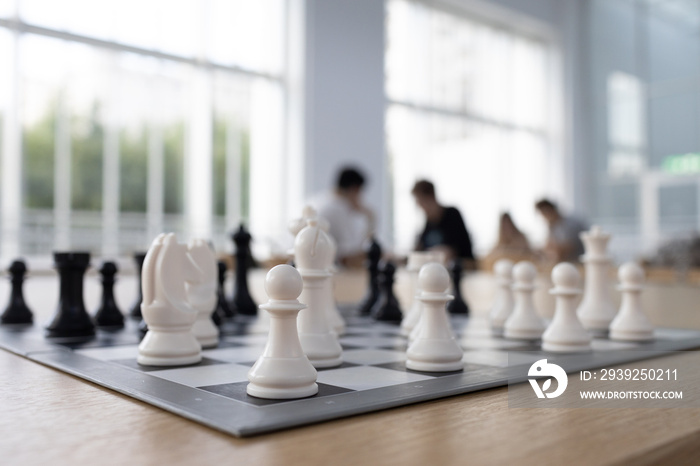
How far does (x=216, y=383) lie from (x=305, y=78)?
701 cm

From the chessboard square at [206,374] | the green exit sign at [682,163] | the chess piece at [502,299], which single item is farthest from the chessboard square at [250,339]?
the green exit sign at [682,163]

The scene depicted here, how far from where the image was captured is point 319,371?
90 centimetres

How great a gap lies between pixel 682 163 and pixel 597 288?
32.9 ft

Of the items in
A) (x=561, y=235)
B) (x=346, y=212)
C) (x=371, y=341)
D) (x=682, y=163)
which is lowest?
(x=371, y=341)

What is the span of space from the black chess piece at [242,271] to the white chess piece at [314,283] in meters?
0.67

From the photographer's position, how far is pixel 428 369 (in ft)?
2.85

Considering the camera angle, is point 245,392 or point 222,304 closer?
point 245,392

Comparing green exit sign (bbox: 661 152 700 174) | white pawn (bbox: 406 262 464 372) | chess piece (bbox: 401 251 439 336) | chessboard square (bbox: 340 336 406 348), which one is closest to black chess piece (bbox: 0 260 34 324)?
chessboard square (bbox: 340 336 406 348)

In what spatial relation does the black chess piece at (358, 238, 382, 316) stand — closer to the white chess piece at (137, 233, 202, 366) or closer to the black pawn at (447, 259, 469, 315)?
the black pawn at (447, 259, 469, 315)

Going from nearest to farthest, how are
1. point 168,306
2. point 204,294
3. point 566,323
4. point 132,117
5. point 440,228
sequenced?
point 168,306 → point 566,323 → point 204,294 → point 440,228 → point 132,117

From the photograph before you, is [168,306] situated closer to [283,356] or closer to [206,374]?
[206,374]

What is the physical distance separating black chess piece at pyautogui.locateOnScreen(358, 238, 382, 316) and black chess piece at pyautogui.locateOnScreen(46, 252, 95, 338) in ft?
2.52

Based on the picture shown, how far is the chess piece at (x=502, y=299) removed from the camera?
1491 millimetres

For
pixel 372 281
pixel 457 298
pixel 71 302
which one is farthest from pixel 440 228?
pixel 71 302
